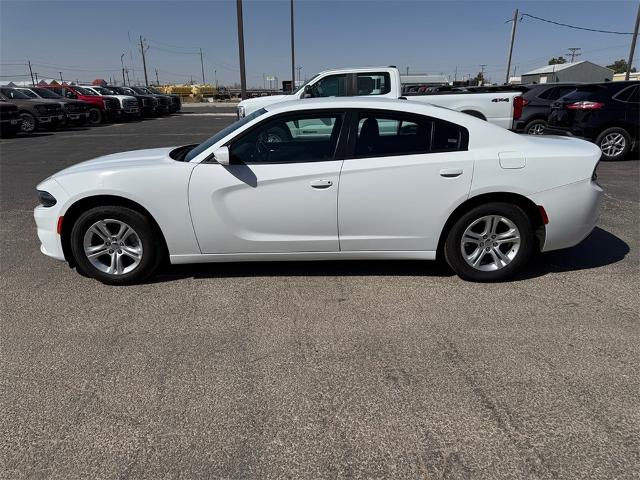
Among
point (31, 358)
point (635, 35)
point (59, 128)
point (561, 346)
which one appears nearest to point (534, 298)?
point (561, 346)

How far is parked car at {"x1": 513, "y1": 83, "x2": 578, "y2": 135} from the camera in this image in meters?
12.0

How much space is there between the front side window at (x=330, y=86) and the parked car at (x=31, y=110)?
46.5 feet

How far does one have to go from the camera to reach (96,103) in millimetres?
23875

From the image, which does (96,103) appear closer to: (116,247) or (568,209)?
(116,247)

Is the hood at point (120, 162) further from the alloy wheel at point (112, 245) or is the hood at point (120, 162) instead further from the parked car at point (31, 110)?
the parked car at point (31, 110)

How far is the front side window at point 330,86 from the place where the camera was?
1014cm

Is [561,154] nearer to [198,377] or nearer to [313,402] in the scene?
[313,402]

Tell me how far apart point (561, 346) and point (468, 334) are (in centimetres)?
59

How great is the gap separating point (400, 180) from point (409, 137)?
0.41 metres

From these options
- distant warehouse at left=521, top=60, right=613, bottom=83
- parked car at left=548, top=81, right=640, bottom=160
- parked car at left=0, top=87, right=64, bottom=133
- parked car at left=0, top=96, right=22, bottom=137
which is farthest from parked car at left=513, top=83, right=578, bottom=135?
distant warehouse at left=521, top=60, right=613, bottom=83

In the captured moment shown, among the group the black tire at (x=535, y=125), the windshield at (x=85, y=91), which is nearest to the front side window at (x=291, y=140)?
the black tire at (x=535, y=125)

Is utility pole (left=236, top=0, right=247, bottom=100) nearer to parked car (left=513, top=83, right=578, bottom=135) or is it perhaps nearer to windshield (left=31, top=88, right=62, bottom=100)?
windshield (left=31, top=88, right=62, bottom=100)

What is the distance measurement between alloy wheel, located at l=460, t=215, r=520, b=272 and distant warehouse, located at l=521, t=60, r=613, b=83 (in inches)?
2692

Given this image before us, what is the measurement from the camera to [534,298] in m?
3.79
